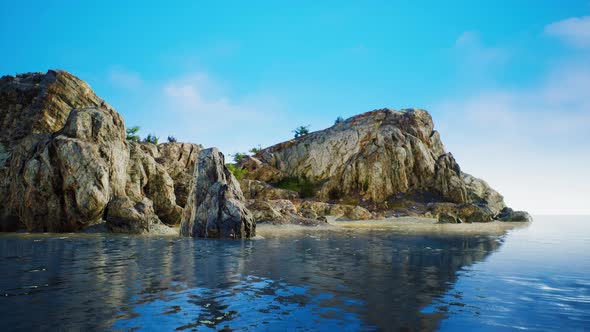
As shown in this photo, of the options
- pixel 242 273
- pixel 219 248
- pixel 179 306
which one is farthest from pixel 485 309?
pixel 219 248

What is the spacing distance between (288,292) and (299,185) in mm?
83050

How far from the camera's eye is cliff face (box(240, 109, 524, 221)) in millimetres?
79500

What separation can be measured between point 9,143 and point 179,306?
138 feet

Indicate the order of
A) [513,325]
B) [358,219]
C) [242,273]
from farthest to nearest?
[358,219] < [242,273] < [513,325]

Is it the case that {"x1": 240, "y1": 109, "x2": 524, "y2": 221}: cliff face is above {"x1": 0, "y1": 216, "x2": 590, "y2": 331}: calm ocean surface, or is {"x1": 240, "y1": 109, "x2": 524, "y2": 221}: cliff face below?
above

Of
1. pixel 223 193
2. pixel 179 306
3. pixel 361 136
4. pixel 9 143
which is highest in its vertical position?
pixel 361 136

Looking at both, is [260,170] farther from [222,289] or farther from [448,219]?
[222,289]

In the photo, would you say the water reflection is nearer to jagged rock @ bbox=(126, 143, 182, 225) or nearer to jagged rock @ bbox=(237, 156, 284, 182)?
jagged rock @ bbox=(126, 143, 182, 225)

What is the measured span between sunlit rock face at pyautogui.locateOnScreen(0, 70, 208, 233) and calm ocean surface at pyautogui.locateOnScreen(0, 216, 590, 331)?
46.4 ft

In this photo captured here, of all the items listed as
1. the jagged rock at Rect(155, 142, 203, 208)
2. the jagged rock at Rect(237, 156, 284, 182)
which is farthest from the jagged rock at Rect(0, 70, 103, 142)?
the jagged rock at Rect(237, 156, 284, 182)

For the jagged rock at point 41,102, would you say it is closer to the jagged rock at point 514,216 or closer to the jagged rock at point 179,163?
the jagged rock at point 179,163

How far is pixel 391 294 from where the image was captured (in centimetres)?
1034

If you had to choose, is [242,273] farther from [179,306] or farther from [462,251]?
[462,251]

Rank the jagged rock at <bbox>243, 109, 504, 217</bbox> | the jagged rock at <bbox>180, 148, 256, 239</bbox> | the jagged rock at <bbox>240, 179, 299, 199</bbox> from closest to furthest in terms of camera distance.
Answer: the jagged rock at <bbox>180, 148, 256, 239</bbox> → the jagged rock at <bbox>240, 179, 299, 199</bbox> → the jagged rock at <bbox>243, 109, 504, 217</bbox>
